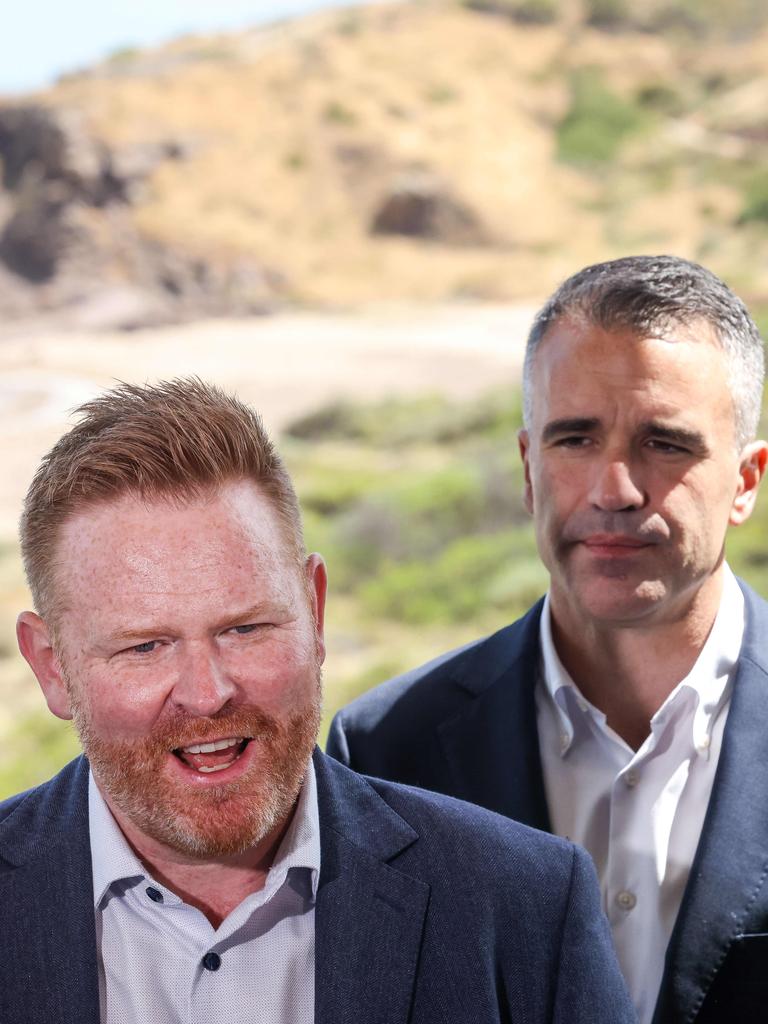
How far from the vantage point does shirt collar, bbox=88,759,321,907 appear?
1.37 meters

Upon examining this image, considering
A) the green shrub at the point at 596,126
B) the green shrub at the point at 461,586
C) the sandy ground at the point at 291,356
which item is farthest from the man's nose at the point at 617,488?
the green shrub at the point at 596,126

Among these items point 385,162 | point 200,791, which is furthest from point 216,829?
point 385,162

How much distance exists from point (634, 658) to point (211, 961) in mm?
927

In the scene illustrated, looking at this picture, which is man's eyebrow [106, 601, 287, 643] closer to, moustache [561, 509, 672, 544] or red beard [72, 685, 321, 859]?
red beard [72, 685, 321, 859]

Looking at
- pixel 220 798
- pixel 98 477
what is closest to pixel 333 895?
pixel 220 798

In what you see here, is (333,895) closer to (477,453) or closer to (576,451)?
(576,451)

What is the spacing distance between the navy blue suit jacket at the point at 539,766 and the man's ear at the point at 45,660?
79 centimetres

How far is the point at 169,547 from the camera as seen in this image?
131 cm

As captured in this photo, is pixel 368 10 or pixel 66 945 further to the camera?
pixel 368 10

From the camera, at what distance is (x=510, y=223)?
1076 centimetres

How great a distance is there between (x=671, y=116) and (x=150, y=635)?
37.7 ft

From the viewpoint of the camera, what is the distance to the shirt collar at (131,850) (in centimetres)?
137

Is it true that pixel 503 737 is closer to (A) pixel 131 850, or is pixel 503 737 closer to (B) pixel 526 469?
(B) pixel 526 469

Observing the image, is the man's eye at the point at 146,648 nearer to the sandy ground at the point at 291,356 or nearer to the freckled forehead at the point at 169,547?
the freckled forehead at the point at 169,547
